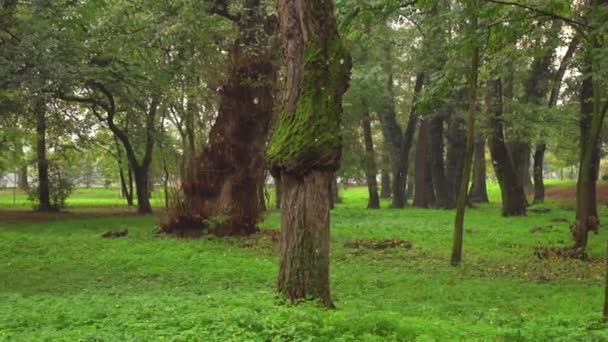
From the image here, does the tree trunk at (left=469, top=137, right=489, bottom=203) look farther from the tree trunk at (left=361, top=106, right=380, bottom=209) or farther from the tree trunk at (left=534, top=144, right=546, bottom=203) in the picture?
the tree trunk at (left=361, top=106, right=380, bottom=209)

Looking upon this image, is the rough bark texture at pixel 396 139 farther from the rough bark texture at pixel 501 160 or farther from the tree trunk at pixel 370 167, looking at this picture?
the rough bark texture at pixel 501 160

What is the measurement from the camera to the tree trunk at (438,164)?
104 ft

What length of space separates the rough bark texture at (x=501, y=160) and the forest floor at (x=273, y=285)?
2.91 meters

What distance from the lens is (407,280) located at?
11852mm

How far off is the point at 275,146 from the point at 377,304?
8.98ft

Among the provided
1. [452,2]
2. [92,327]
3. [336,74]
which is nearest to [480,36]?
[452,2]

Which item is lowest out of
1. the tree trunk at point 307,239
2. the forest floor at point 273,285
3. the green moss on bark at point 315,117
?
the forest floor at point 273,285

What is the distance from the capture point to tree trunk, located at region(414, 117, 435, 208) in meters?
33.4

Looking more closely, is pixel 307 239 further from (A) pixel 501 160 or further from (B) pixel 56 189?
(B) pixel 56 189

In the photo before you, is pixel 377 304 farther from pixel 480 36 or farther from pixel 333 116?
pixel 480 36

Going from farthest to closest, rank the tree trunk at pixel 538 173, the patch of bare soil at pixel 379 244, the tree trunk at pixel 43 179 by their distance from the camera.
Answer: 1. the tree trunk at pixel 538 173
2. the tree trunk at pixel 43 179
3. the patch of bare soil at pixel 379 244

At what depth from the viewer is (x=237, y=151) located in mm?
17812

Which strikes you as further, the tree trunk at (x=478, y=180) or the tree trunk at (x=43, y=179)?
the tree trunk at (x=478, y=180)

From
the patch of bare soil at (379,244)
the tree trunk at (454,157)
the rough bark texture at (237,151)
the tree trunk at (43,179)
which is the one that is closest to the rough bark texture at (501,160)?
the tree trunk at (454,157)
